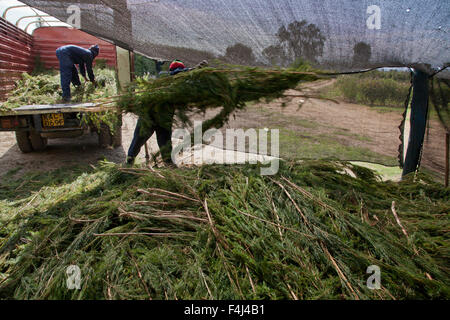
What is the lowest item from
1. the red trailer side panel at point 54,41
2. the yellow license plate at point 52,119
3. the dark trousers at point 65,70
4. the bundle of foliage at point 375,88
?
the yellow license plate at point 52,119

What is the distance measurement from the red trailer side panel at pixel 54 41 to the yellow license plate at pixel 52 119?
3235 mm

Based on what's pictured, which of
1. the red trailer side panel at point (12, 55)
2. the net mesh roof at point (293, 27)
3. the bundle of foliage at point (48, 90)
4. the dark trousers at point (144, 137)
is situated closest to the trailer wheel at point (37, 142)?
the bundle of foliage at point (48, 90)

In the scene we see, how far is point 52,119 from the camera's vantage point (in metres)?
4.44

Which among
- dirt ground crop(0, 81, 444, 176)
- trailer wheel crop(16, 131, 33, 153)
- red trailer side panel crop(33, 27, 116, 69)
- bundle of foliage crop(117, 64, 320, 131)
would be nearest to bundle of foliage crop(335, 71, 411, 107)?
dirt ground crop(0, 81, 444, 176)

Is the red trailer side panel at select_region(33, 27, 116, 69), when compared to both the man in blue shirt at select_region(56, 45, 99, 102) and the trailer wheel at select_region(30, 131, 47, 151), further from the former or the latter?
the trailer wheel at select_region(30, 131, 47, 151)

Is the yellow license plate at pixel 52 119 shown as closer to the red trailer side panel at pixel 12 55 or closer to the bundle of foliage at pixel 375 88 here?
the red trailer side panel at pixel 12 55

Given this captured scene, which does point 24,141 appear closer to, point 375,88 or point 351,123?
point 351,123

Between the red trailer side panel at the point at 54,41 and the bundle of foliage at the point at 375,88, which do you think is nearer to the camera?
the bundle of foliage at the point at 375,88

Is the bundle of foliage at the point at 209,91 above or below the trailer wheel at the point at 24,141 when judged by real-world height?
above

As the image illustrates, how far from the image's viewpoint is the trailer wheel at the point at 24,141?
5348 mm

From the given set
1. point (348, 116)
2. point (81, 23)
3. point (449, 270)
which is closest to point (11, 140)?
point (81, 23)
